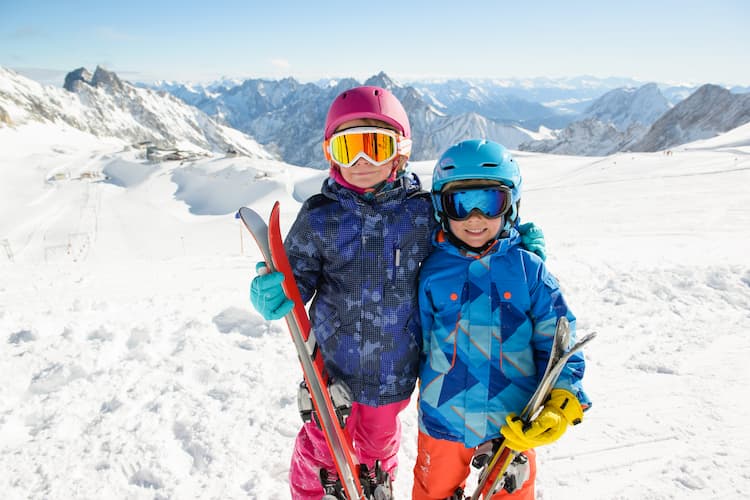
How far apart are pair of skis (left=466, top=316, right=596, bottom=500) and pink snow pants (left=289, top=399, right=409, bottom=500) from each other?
0.79 metres

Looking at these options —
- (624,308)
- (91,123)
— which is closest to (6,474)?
(624,308)

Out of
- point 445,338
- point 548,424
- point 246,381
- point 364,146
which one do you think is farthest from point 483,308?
point 246,381

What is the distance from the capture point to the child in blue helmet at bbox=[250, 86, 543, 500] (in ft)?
9.94

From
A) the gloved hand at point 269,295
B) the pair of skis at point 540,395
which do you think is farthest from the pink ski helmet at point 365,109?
the pair of skis at point 540,395

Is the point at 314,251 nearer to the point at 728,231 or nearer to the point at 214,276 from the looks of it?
the point at 214,276

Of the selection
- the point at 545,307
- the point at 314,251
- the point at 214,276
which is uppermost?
the point at 314,251

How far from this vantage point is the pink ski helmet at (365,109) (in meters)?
3.06

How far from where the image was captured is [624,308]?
6.68 metres

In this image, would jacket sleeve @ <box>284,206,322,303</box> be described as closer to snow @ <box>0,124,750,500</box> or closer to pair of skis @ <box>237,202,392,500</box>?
pair of skis @ <box>237,202,392,500</box>

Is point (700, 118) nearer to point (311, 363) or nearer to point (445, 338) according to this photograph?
point (445, 338)

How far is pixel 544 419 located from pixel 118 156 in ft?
242

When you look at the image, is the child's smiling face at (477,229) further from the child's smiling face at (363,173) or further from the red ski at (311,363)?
the red ski at (311,363)

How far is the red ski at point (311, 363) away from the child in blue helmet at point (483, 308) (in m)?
0.71

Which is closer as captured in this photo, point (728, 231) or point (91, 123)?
point (728, 231)
